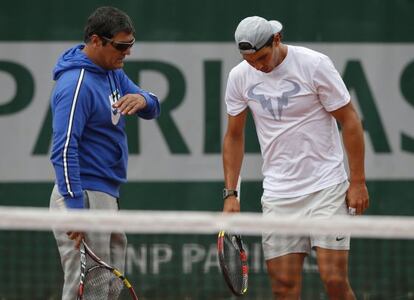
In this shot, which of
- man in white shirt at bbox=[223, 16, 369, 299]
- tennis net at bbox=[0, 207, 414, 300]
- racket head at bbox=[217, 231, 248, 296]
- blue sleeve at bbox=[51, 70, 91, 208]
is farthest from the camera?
tennis net at bbox=[0, 207, 414, 300]

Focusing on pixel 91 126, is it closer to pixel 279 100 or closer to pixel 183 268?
pixel 279 100

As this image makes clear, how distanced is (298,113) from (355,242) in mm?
2534

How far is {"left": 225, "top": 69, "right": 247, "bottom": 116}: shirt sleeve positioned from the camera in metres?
5.90

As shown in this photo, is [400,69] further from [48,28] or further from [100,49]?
[100,49]

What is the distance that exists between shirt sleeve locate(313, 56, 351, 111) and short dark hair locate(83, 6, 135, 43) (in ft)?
3.00

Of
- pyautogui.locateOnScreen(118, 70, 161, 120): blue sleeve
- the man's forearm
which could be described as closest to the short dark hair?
pyautogui.locateOnScreen(118, 70, 161, 120): blue sleeve

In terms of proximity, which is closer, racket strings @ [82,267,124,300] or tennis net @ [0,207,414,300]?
racket strings @ [82,267,124,300]

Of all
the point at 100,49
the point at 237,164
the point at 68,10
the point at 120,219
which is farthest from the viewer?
the point at 68,10

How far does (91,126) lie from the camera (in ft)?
18.5

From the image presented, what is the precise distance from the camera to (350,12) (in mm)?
8070

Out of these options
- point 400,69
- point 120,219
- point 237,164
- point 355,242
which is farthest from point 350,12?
point 120,219

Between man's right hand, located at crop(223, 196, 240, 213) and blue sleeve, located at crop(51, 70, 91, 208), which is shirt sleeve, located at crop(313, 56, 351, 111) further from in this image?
blue sleeve, located at crop(51, 70, 91, 208)

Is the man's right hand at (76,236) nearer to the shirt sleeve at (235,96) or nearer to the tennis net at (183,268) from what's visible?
the shirt sleeve at (235,96)

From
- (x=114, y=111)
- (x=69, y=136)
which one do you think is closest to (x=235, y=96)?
(x=114, y=111)
